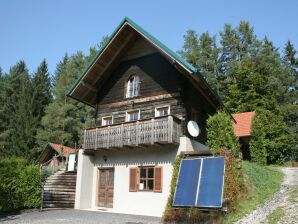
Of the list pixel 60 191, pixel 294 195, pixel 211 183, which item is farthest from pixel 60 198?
pixel 294 195

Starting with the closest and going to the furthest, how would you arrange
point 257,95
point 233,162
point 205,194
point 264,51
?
point 205,194
point 233,162
point 257,95
point 264,51

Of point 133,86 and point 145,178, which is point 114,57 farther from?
point 145,178

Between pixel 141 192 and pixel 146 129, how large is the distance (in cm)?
329

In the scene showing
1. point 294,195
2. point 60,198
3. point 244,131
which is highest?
point 244,131

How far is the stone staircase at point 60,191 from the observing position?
1742cm

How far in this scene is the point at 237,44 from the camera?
44.7 m

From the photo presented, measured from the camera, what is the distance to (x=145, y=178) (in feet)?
53.3

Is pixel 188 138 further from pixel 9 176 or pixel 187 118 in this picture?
pixel 9 176

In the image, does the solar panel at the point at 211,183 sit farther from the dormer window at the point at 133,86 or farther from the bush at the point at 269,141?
the bush at the point at 269,141

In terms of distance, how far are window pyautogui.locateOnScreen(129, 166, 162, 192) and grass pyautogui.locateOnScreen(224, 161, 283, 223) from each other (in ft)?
14.7

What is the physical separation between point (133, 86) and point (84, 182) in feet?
20.6

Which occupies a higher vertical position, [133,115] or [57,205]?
[133,115]

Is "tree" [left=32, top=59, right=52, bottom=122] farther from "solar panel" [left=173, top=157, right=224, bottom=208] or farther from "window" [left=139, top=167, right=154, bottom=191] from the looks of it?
"solar panel" [left=173, top=157, right=224, bottom=208]

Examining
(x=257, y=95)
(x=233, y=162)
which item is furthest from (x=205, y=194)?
(x=257, y=95)
